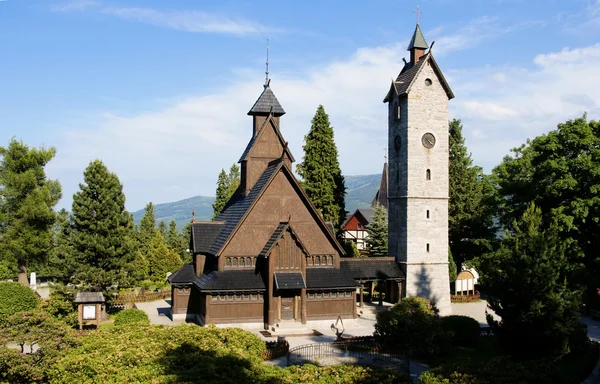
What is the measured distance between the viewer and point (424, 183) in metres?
36.8

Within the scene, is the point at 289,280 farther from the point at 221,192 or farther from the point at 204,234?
the point at 221,192

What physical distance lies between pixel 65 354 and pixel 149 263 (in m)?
39.9

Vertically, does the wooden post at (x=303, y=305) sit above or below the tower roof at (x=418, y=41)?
below

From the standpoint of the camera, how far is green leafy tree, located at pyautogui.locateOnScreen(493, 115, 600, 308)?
33.3 meters

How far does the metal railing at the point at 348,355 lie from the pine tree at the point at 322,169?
77.2ft

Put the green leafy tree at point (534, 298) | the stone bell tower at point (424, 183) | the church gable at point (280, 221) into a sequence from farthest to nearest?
the stone bell tower at point (424, 183), the church gable at point (280, 221), the green leafy tree at point (534, 298)

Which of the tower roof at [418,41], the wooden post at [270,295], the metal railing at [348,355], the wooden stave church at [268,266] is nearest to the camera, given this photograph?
the metal railing at [348,355]

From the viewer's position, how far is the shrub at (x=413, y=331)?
80.2ft

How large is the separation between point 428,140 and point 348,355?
18320 mm

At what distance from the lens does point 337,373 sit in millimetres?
16453

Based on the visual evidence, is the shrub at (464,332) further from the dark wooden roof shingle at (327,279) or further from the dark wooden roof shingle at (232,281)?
the dark wooden roof shingle at (232,281)

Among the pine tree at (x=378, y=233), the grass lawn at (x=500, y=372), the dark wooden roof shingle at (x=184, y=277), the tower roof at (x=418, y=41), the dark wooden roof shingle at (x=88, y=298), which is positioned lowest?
the grass lawn at (x=500, y=372)

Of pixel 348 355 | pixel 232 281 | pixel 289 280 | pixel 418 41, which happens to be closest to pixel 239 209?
pixel 232 281

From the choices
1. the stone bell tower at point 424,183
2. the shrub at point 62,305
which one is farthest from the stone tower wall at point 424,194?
the shrub at point 62,305
